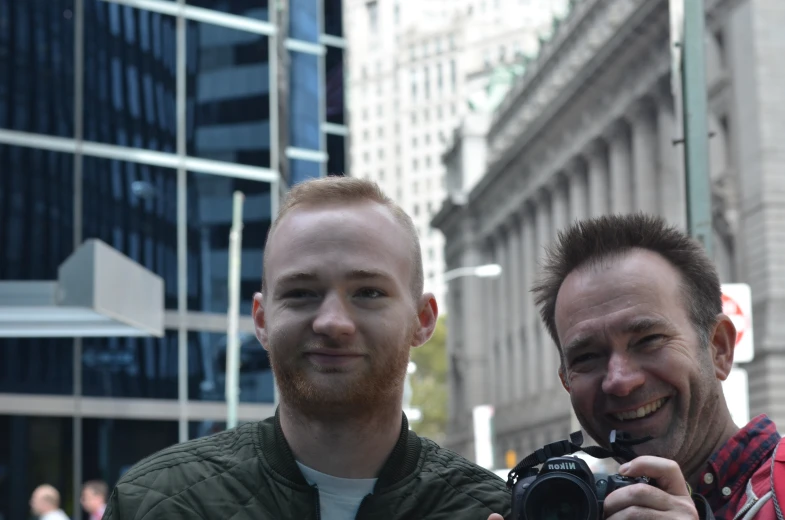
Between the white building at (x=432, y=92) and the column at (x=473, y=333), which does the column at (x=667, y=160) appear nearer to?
the column at (x=473, y=333)

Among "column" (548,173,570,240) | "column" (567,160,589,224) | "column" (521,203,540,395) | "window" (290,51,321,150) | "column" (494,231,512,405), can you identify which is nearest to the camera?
"window" (290,51,321,150)

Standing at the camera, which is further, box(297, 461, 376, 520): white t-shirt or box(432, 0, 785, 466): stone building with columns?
box(432, 0, 785, 466): stone building with columns

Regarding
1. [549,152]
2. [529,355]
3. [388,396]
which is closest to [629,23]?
[549,152]

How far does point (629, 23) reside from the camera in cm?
5800

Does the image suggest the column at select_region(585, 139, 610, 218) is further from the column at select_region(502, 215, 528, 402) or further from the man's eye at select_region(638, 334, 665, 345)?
the man's eye at select_region(638, 334, 665, 345)

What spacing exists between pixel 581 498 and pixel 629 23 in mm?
56818

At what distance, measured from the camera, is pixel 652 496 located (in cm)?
293

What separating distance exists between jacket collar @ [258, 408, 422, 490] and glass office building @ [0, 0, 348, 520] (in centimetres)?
1837

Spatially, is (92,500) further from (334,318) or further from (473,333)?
(473,333)

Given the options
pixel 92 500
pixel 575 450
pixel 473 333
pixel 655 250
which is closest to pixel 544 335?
pixel 473 333

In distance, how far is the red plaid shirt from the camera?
3.39 metres

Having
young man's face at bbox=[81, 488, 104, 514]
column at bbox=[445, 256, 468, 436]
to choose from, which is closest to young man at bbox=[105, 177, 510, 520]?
young man's face at bbox=[81, 488, 104, 514]

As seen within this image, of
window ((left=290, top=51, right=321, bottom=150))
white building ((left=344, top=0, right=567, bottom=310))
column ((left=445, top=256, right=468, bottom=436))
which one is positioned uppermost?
white building ((left=344, top=0, right=567, bottom=310))

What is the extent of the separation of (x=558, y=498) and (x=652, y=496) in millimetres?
199
